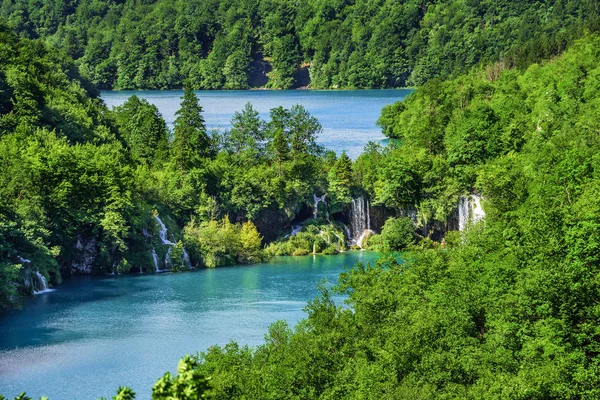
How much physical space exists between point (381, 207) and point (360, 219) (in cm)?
207

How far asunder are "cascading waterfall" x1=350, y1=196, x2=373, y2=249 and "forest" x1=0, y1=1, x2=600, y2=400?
863 mm

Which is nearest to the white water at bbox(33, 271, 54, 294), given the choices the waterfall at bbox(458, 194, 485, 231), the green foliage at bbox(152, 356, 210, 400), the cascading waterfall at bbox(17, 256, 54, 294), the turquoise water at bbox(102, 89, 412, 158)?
the cascading waterfall at bbox(17, 256, 54, 294)

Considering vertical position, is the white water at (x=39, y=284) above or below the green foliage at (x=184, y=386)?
below

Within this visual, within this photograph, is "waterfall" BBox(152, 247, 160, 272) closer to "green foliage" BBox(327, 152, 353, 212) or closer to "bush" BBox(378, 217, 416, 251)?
"green foliage" BBox(327, 152, 353, 212)

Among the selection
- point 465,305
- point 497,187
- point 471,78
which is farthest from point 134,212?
point 471,78

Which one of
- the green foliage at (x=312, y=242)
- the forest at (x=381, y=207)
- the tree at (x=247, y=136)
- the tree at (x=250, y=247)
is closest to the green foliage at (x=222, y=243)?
the tree at (x=250, y=247)

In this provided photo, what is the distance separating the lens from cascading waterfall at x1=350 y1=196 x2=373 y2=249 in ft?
275

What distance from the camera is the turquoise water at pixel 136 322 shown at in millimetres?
45438

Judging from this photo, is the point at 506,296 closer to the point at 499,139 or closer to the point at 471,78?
the point at 499,139

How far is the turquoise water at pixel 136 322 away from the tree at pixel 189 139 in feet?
41.5

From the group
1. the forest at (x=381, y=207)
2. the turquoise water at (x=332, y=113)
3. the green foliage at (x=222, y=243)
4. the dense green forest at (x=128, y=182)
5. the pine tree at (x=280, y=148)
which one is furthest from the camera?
the turquoise water at (x=332, y=113)

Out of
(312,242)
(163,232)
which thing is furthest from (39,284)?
(312,242)

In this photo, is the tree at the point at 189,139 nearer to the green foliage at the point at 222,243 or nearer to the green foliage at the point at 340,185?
the green foliage at the point at 222,243

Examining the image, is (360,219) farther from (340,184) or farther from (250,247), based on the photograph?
(250,247)
